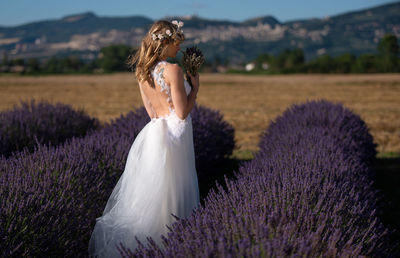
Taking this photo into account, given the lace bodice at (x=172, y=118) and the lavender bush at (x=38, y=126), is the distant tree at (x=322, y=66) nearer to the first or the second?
the lavender bush at (x=38, y=126)

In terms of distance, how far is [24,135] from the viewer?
5.86 m

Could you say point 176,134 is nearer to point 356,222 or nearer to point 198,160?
point 356,222

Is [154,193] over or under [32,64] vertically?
under

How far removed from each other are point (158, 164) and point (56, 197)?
2.74ft

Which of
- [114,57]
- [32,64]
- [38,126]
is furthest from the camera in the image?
[114,57]

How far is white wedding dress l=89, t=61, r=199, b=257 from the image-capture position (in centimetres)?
325

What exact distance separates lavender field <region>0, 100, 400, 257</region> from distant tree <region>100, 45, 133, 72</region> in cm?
7192

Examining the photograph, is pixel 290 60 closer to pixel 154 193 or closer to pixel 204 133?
pixel 204 133

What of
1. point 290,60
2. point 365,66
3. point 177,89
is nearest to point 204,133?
point 177,89

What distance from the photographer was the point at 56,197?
9.86 feet

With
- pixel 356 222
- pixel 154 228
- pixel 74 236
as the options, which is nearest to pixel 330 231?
pixel 356 222

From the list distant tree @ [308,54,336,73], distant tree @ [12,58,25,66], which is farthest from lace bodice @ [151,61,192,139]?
distant tree @ [12,58,25,66]

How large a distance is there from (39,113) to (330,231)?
557cm

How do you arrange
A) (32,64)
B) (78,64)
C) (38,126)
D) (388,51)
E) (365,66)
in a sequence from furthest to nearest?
(78,64), (32,64), (388,51), (365,66), (38,126)
